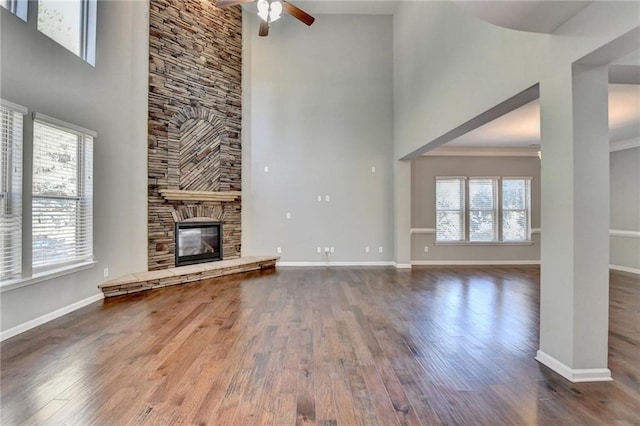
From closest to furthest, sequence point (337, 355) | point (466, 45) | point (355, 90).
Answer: point (337, 355), point (466, 45), point (355, 90)

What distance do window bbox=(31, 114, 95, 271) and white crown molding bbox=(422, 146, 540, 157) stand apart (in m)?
6.51

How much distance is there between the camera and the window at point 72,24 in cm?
354

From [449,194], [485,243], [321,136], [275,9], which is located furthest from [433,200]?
[275,9]

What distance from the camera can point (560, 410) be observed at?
1840 mm

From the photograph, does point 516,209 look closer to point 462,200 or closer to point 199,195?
point 462,200

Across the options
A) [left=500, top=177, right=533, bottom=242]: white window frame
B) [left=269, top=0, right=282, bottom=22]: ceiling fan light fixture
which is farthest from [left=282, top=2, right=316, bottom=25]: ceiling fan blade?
[left=500, top=177, right=533, bottom=242]: white window frame

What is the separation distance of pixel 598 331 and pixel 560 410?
688 mm

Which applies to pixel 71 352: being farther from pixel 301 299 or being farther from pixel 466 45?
pixel 466 45

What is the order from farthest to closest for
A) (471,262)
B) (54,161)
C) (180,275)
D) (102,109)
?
(471,262) < (180,275) < (102,109) < (54,161)

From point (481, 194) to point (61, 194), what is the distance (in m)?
7.93

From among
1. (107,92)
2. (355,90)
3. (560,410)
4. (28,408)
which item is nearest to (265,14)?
(107,92)

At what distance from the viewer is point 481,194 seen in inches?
289

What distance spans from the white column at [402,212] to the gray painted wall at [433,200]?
70 cm

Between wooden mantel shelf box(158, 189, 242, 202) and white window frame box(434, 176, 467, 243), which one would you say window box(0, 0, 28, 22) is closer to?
wooden mantel shelf box(158, 189, 242, 202)
